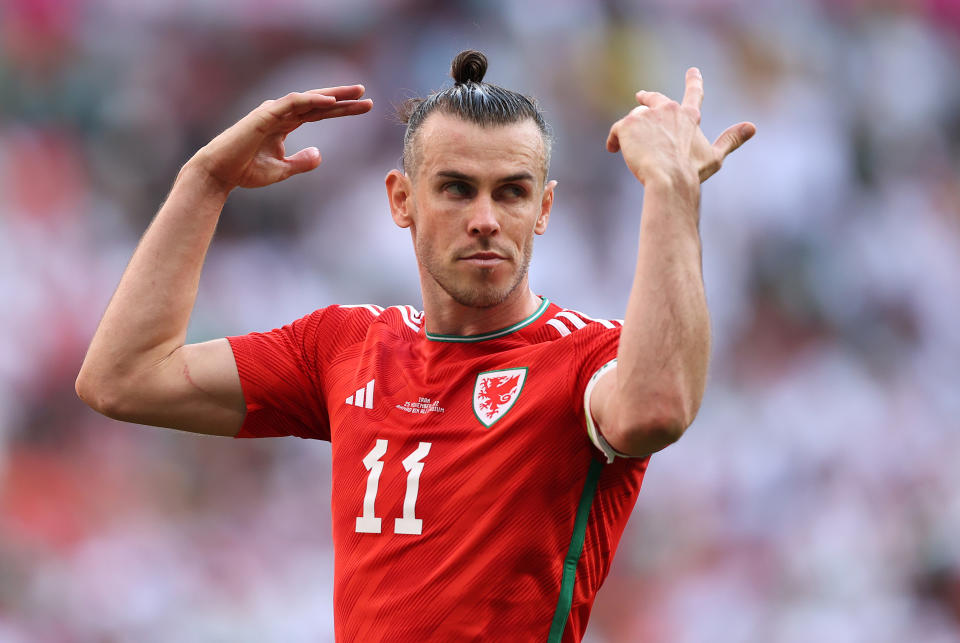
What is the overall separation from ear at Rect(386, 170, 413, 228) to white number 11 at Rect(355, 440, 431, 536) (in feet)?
2.23

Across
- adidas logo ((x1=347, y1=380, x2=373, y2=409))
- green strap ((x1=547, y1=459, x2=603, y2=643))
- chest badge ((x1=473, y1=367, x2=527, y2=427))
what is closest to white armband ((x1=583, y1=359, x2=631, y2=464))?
green strap ((x1=547, y1=459, x2=603, y2=643))

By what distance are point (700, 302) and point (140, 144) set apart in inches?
199

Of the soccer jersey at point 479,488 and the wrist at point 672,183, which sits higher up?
the wrist at point 672,183

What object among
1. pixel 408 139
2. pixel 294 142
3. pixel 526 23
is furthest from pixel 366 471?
pixel 526 23

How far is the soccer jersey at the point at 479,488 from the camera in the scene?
2.43 m

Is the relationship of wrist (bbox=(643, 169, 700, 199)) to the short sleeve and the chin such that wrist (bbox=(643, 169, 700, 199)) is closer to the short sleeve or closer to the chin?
the short sleeve

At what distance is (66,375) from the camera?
5.91 m

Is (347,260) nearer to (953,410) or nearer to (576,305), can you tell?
(576,305)

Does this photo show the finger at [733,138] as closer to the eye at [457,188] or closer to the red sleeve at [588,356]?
the red sleeve at [588,356]

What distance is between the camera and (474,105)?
2.80 metres

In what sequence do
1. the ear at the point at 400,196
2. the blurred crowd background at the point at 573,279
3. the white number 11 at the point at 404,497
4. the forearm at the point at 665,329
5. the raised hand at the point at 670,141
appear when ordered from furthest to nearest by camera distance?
the blurred crowd background at the point at 573,279 < the ear at the point at 400,196 < the white number 11 at the point at 404,497 < the raised hand at the point at 670,141 < the forearm at the point at 665,329

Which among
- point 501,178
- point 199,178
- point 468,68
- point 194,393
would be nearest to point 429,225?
point 501,178

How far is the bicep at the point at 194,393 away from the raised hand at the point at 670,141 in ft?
4.35

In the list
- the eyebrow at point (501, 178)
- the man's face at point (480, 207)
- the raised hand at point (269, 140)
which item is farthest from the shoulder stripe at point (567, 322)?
the raised hand at point (269, 140)
